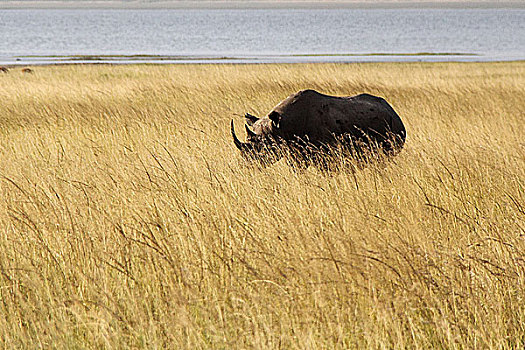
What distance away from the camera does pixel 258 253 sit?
13.1ft

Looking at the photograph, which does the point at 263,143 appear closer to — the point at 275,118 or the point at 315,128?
the point at 275,118

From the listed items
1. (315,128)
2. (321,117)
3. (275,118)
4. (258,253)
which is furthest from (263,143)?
(258,253)

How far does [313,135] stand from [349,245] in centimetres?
300

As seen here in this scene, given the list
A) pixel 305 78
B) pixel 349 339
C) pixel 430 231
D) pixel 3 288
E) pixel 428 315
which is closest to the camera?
pixel 349 339

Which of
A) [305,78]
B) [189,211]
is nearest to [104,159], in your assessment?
[189,211]

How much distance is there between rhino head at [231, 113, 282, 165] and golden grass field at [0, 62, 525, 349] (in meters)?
0.23

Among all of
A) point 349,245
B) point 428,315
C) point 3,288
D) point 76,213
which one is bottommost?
point 428,315

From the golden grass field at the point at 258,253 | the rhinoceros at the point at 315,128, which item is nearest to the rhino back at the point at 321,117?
the rhinoceros at the point at 315,128

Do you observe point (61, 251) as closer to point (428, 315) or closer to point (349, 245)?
point (349, 245)

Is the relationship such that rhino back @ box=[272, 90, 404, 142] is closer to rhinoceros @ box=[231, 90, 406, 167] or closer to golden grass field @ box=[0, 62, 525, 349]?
rhinoceros @ box=[231, 90, 406, 167]

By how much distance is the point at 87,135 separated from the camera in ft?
29.7

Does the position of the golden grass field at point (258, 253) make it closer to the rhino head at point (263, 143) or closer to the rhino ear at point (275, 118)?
the rhino head at point (263, 143)

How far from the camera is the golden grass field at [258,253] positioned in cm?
309

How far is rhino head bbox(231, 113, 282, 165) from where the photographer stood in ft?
20.6
